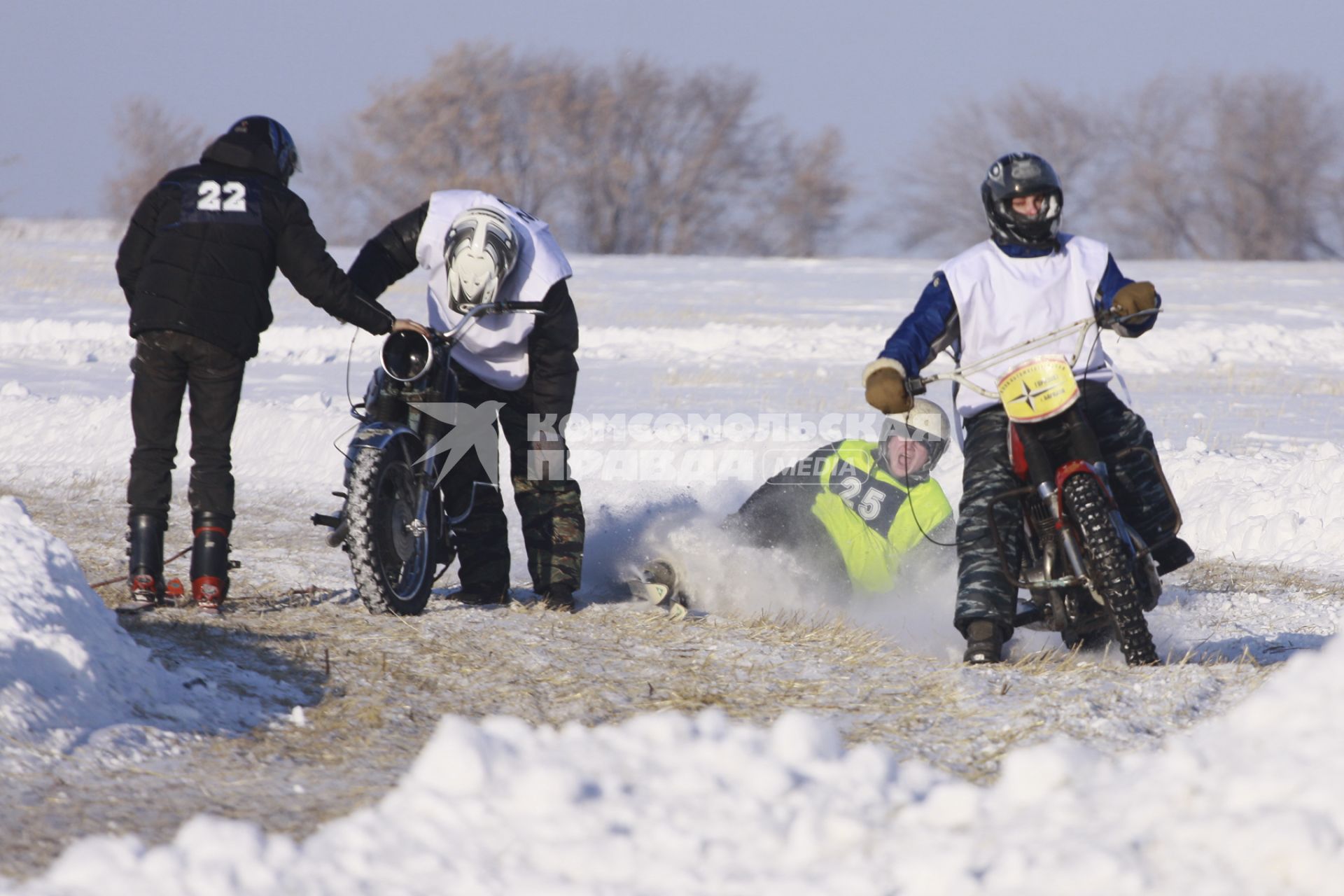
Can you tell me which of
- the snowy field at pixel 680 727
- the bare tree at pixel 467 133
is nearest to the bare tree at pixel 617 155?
the bare tree at pixel 467 133

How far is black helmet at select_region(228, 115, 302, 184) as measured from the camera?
558 cm

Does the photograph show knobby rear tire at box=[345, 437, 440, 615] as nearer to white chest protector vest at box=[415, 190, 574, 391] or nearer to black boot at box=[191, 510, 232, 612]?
black boot at box=[191, 510, 232, 612]

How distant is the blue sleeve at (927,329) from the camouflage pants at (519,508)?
177 centimetres

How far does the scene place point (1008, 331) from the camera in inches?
201

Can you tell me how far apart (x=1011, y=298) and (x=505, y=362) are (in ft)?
7.15

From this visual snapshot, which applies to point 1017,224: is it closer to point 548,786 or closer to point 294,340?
point 548,786

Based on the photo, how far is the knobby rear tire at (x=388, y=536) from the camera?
5.37 meters

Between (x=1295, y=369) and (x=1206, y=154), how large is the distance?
151ft

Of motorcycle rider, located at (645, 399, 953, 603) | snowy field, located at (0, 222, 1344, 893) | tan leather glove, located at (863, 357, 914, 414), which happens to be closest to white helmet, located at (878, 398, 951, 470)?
motorcycle rider, located at (645, 399, 953, 603)

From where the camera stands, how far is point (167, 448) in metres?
5.52

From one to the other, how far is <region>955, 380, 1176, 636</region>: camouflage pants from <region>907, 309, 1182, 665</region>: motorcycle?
0.03 m

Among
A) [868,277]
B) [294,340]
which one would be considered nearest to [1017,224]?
[294,340]

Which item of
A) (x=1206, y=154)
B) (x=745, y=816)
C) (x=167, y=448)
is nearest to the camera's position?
(x=745, y=816)

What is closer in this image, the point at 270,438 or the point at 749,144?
the point at 270,438
